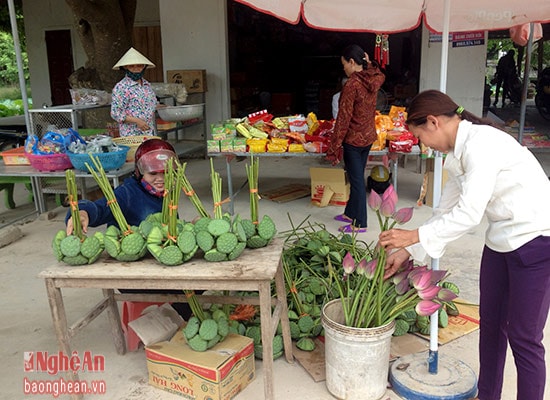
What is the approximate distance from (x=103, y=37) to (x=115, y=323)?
240 inches

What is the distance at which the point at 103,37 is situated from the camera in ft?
25.3

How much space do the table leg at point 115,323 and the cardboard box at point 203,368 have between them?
1.24ft

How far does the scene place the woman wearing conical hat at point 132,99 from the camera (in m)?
4.98

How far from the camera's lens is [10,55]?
25.4 meters

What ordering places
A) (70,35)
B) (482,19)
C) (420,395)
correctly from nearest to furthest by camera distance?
(420,395) < (482,19) < (70,35)

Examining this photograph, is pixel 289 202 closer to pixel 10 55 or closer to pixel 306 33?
pixel 306 33

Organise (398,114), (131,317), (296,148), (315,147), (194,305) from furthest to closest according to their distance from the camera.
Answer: (398,114), (296,148), (315,147), (131,317), (194,305)

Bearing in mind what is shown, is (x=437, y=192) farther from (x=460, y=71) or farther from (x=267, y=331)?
(x=460, y=71)

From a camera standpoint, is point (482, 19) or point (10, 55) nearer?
point (482, 19)

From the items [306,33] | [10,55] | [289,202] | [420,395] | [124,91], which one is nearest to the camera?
[420,395]

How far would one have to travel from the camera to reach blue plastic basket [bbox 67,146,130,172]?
427 centimetres

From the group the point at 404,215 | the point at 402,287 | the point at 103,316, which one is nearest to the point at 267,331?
the point at 402,287

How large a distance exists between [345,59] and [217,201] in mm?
2629

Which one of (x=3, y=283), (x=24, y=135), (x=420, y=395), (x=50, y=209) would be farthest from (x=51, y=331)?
(x=24, y=135)
